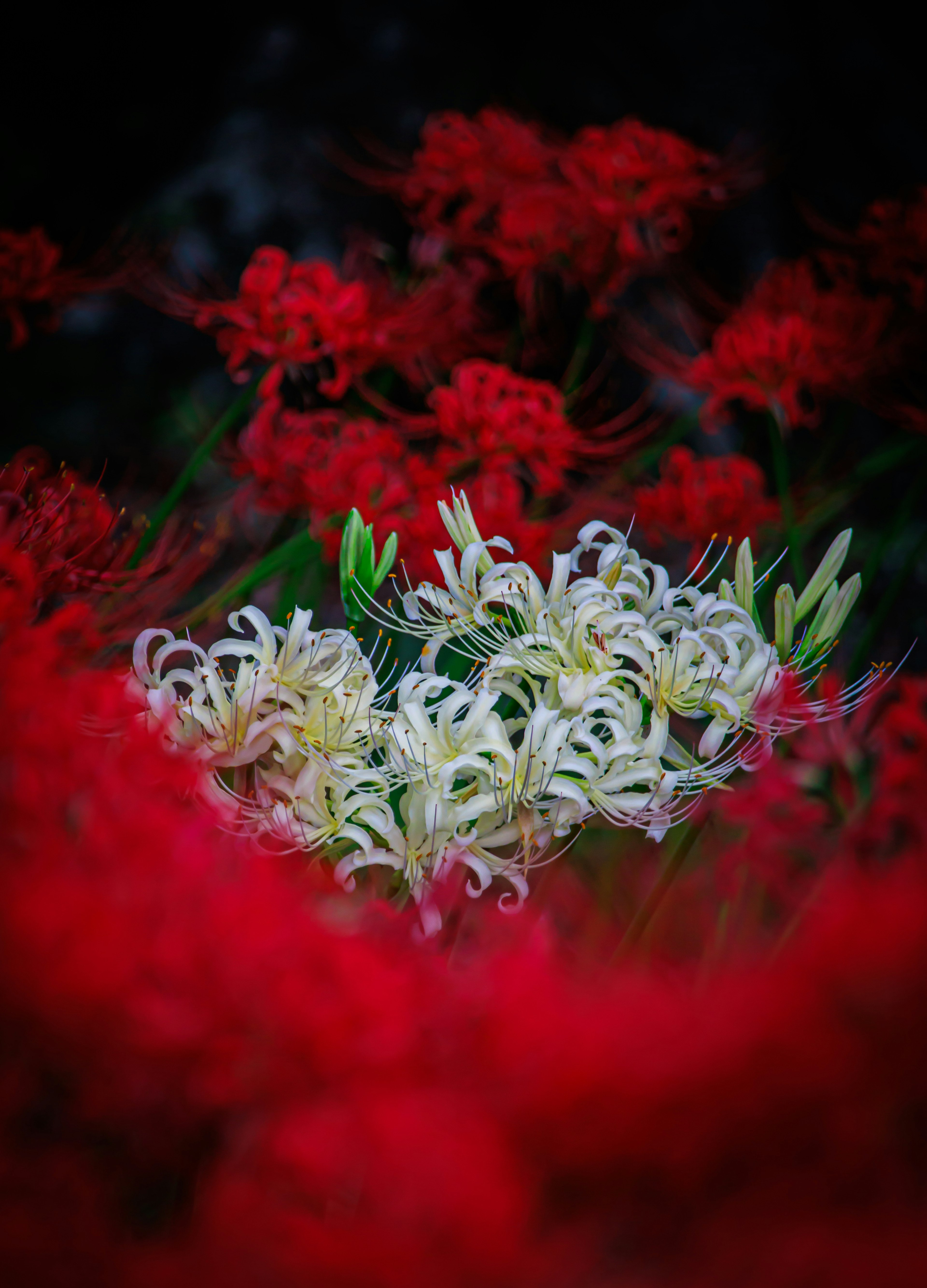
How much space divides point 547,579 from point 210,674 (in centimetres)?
42

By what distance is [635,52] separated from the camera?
1264mm

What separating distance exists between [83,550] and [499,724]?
359 mm

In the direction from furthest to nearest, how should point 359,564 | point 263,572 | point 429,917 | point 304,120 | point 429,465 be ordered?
1. point 304,120
2. point 429,465
3. point 263,572
4. point 359,564
5. point 429,917

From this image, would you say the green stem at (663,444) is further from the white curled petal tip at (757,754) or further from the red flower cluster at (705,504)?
the white curled petal tip at (757,754)

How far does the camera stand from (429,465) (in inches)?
35.9

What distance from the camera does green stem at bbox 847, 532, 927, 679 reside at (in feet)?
2.63

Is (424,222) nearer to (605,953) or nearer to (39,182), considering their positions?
(39,182)

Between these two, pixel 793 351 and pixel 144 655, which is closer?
pixel 144 655

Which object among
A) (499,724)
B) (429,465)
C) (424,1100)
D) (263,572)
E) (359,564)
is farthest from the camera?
(429,465)

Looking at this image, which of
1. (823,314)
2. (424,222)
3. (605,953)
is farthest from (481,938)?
(424,222)

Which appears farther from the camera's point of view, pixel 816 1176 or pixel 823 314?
pixel 823 314

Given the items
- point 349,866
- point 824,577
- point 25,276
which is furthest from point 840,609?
point 25,276

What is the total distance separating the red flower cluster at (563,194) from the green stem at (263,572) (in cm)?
41

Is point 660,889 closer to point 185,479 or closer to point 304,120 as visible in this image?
point 185,479
